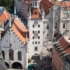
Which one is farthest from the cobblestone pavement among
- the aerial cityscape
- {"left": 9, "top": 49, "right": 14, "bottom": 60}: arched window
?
{"left": 9, "top": 49, "right": 14, "bottom": 60}: arched window

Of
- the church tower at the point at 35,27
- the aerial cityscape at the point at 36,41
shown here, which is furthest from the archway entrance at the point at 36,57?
the church tower at the point at 35,27

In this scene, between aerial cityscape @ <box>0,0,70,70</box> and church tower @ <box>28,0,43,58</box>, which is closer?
aerial cityscape @ <box>0,0,70,70</box>

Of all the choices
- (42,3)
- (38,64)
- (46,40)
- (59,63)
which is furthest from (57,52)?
(42,3)

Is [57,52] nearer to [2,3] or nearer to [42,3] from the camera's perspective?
[42,3]

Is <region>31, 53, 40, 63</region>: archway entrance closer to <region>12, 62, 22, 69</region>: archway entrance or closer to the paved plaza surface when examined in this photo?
the paved plaza surface

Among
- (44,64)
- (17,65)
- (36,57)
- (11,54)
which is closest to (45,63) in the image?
(44,64)

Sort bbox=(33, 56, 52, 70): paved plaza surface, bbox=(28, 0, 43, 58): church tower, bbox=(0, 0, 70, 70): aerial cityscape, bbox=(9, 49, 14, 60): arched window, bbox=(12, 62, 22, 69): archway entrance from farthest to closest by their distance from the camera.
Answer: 1. bbox=(28, 0, 43, 58): church tower
2. bbox=(33, 56, 52, 70): paved plaza surface
3. bbox=(12, 62, 22, 69): archway entrance
4. bbox=(9, 49, 14, 60): arched window
5. bbox=(0, 0, 70, 70): aerial cityscape

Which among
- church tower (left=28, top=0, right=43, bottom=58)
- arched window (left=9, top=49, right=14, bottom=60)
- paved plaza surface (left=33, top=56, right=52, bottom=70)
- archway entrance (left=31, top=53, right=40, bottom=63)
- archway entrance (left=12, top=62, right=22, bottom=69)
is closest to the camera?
arched window (left=9, top=49, right=14, bottom=60)

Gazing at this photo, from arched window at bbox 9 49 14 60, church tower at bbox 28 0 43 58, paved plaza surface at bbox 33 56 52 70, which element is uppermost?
church tower at bbox 28 0 43 58

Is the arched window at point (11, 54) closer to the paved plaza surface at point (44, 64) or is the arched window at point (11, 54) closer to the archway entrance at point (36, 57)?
the paved plaza surface at point (44, 64)
